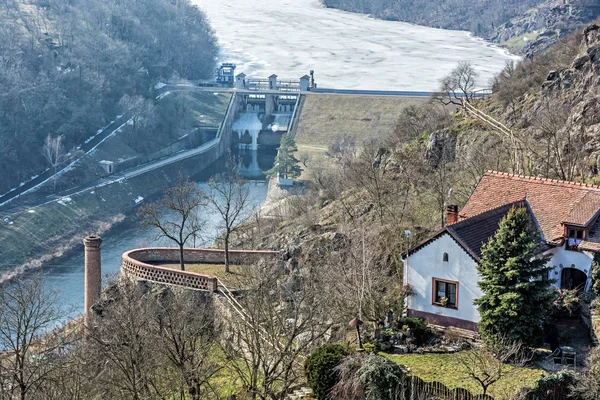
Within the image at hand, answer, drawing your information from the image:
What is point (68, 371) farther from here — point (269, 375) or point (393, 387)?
point (393, 387)

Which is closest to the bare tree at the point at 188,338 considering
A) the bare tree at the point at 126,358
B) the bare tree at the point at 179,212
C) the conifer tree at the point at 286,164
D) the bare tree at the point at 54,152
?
the bare tree at the point at 126,358

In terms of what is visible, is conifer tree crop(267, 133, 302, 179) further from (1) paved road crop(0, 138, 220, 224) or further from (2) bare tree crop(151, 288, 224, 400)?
(2) bare tree crop(151, 288, 224, 400)

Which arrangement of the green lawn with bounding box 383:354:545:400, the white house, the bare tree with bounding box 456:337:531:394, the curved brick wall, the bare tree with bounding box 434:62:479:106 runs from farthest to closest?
1. the bare tree with bounding box 434:62:479:106
2. the curved brick wall
3. the white house
4. the green lawn with bounding box 383:354:545:400
5. the bare tree with bounding box 456:337:531:394

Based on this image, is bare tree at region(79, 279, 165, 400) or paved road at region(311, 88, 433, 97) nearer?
bare tree at region(79, 279, 165, 400)

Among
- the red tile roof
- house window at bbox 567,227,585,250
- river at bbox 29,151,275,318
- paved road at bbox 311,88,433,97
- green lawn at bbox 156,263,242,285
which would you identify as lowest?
river at bbox 29,151,275,318

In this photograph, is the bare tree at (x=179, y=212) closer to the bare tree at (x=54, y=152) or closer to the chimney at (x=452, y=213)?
the chimney at (x=452, y=213)

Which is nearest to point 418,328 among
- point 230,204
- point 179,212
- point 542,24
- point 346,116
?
point 179,212

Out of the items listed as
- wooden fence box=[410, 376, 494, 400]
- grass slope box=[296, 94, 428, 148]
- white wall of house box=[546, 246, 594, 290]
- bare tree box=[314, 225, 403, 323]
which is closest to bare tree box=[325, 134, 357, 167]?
grass slope box=[296, 94, 428, 148]
